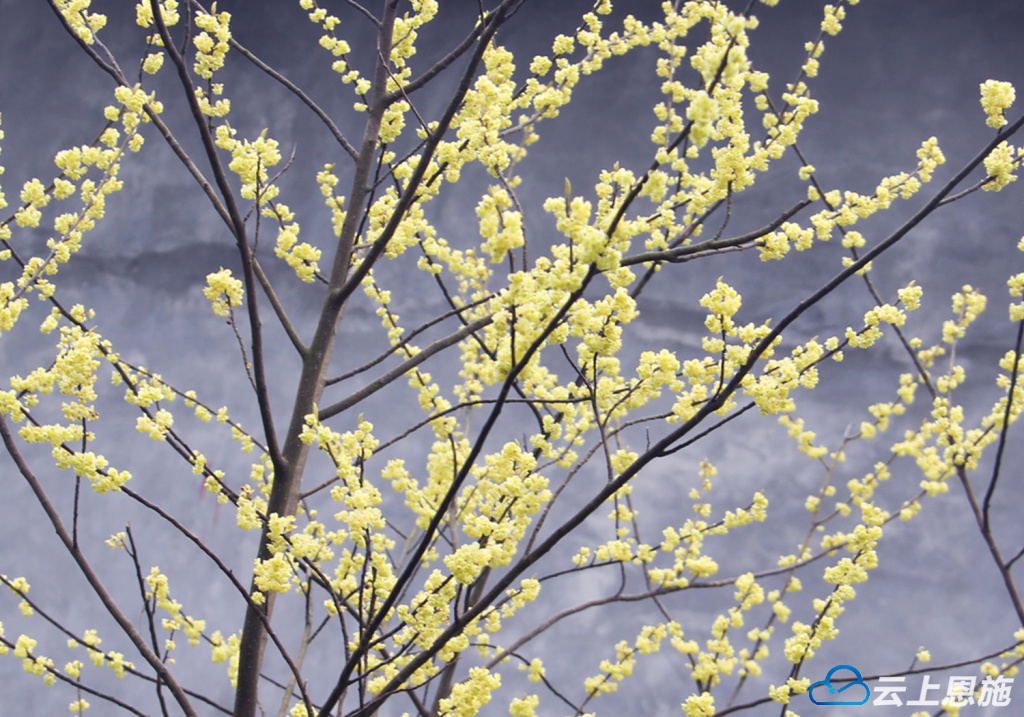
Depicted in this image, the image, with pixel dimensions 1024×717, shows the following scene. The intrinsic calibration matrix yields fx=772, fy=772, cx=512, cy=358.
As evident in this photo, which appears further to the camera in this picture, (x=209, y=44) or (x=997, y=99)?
(x=209, y=44)

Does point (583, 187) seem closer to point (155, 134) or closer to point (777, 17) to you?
point (777, 17)

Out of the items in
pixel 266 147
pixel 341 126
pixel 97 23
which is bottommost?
pixel 266 147

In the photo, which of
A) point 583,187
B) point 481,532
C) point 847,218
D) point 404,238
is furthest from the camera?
point 583,187

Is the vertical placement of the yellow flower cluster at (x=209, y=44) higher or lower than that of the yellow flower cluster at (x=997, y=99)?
higher

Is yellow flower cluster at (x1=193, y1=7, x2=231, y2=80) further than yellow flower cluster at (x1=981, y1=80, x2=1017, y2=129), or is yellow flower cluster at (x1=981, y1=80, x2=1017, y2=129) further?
yellow flower cluster at (x1=193, y1=7, x2=231, y2=80)

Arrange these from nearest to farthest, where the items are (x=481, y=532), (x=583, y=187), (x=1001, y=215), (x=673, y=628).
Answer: (x=481, y=532) → (x=673, y=628) → (x=1001, y=215) → (x=583, y=187)

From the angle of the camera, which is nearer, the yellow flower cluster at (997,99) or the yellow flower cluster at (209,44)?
the yellow flower cluster at (997,99)

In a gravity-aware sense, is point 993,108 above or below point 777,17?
below

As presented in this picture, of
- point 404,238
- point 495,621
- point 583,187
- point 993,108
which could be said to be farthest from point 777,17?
point 495,621

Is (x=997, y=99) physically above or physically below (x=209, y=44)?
below

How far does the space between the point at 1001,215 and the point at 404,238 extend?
3.59 metres

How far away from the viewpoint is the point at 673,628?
2.29 meters

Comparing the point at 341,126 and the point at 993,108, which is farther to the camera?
the point at 341,126

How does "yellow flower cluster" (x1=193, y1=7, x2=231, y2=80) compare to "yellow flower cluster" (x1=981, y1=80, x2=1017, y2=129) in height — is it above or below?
above
